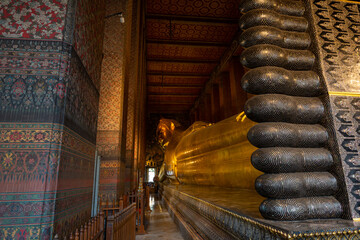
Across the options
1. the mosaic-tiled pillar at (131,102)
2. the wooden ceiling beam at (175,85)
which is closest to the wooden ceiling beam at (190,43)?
the mosaic-tiled pillar at (131,102)

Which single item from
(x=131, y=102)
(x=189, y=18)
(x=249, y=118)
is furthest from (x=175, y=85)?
(x=249, y=118)

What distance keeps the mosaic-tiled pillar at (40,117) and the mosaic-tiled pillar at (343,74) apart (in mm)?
1878

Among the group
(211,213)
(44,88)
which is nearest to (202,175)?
(211,213)

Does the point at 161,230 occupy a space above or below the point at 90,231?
below

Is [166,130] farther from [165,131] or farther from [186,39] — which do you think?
[186,39]

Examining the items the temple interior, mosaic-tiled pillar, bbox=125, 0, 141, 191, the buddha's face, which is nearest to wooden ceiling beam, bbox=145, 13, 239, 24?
mosaic-tiled pillar, bbox=125, 0, 141, 191

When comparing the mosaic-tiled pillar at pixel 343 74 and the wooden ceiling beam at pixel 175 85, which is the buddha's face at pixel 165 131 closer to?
the wooden ceiling beam at pixel 175 85

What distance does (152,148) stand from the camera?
16719 millimetres

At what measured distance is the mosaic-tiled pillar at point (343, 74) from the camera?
1540 millimetres

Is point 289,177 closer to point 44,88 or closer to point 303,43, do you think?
point 303,43

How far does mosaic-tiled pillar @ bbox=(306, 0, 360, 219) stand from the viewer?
5.05 ft

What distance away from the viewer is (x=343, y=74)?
1.76 metres

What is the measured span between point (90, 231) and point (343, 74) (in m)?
2.24

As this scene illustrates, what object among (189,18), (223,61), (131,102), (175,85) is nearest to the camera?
(131,102)
